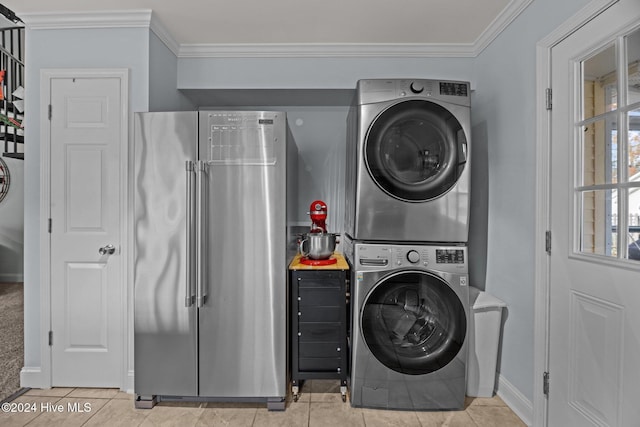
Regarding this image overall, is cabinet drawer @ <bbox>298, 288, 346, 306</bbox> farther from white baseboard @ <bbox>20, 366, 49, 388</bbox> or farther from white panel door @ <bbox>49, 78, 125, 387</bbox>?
white baseboard @ <bbox>20, 366, 49, 388</bbox>

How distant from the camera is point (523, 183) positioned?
204cm

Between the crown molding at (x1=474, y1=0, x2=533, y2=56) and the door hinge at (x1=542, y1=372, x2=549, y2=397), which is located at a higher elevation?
the crown molding at (x1=474, y1=0, x2=533, y2=56)

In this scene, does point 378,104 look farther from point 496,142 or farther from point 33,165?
point 33,165

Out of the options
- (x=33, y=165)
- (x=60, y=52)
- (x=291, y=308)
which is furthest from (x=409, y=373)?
(x=60, y=52)

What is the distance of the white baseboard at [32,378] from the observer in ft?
7.59

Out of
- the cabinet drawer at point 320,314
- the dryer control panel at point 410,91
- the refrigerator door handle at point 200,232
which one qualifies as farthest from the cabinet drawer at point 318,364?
the dryer control panel at point 410,91

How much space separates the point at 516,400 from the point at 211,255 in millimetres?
2046

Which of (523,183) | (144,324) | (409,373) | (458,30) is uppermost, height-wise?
(458,30)

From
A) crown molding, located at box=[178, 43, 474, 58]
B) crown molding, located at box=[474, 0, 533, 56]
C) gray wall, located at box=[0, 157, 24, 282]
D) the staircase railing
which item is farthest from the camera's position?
gray wall, located at box=[0, 157, 24, 282]

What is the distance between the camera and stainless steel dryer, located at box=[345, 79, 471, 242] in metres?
2.12


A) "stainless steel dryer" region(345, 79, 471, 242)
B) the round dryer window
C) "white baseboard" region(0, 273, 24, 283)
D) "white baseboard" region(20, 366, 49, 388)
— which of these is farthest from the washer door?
"white baseboard" region(0, 273, 24, 283)

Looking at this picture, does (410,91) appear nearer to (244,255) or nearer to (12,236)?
(244,255)

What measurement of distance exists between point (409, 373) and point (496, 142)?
5.32 feet

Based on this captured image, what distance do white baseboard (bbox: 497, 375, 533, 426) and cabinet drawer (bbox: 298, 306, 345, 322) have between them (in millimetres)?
1148
